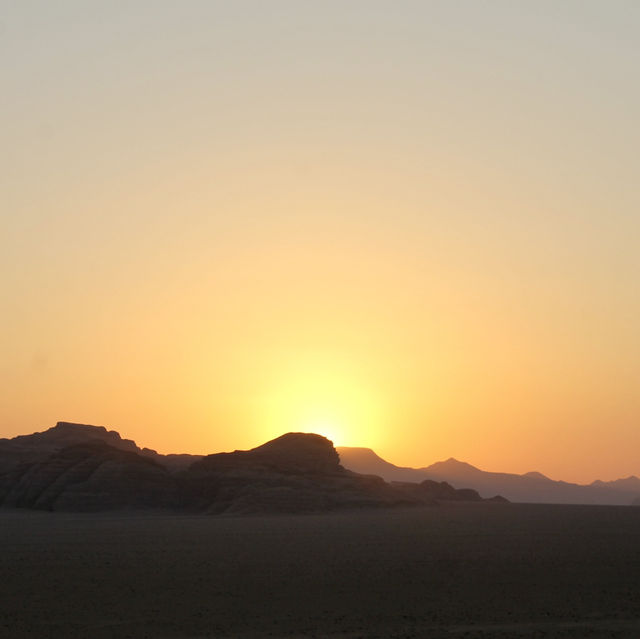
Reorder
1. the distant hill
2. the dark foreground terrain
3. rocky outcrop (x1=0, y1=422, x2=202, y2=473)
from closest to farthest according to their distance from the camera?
the dark foreground terrain → the distant hill → rocky outcrop (x1=0, y1=422, x2=202, y2=473)

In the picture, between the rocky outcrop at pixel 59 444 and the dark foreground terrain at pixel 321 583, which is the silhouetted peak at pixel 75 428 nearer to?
the rocky outcrop at pixel 59 444

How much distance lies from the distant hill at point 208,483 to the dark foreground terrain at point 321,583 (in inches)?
1149

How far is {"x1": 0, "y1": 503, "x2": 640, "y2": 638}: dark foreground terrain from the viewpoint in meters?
27.7

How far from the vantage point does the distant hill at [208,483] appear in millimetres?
87125

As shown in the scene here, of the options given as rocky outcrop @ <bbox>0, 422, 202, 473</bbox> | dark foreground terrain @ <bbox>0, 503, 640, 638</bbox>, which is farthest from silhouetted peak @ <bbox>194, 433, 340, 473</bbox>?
dark foreground terrain @ <bbox>0, 503, 640, 638</bbox>

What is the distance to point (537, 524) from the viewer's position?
6675 cm

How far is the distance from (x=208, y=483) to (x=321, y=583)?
58.9 metres

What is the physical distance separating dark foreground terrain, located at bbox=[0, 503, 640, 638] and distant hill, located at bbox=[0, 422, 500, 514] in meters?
29.2

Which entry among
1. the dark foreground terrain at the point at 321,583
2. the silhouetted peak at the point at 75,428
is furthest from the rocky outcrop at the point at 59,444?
the dark foreground terrain at the point at 321,583

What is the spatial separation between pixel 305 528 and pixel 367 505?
95.6 ft

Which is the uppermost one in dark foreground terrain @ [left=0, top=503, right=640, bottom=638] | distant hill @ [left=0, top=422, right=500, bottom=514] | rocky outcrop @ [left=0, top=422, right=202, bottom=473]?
rocky outcrop @ [left=0, top=422, right=202, bottom=473]

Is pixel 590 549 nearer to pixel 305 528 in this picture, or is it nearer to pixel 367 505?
pixel 305 528

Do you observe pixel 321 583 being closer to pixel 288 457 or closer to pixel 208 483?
pixel 208 483

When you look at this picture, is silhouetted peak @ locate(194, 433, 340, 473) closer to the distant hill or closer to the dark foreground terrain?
the distant hill
